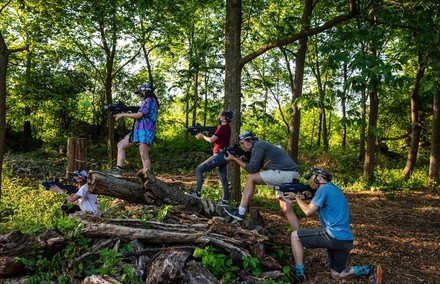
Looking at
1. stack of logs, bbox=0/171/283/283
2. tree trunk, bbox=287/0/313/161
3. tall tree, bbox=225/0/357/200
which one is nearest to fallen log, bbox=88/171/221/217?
A: stack of logs, bbox=0/171/283/283

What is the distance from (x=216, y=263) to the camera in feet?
16.5

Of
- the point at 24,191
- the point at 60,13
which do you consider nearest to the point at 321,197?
the point at 24,191

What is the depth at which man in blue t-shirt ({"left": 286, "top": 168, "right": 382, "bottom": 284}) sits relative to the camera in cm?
532

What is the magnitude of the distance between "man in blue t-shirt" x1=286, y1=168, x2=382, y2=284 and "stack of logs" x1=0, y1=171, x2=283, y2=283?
1.67ft

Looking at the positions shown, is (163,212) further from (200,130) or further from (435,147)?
(435,147)

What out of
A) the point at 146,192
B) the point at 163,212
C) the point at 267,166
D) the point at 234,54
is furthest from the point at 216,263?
the point at 234,54

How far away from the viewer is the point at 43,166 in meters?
17.3

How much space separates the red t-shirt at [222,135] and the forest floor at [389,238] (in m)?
1.84

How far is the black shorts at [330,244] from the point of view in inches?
209

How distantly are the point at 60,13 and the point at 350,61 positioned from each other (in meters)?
14.0

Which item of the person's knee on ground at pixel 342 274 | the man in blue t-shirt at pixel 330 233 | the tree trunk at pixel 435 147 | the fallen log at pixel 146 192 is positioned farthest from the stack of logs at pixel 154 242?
the tree trunk at pixel 435 147

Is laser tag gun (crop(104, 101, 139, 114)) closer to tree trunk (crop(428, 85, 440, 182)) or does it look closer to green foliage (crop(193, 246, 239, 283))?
green foliage (crop(193, 246, 239, 283))

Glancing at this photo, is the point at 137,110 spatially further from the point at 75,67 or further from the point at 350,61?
the point at 75,67

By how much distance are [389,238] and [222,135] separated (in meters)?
3.87
